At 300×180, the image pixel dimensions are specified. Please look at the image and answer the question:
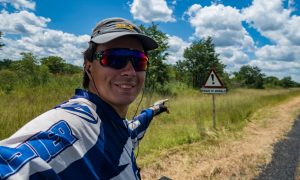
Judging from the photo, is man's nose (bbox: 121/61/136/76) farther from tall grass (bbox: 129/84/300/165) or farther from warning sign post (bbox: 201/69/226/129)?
warning sign post (bbox: 201/69/226/129)

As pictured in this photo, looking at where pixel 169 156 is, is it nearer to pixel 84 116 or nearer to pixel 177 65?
pixel 84 116

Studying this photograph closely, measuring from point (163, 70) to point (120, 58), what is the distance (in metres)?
26.1

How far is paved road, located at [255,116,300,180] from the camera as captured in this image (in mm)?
5781

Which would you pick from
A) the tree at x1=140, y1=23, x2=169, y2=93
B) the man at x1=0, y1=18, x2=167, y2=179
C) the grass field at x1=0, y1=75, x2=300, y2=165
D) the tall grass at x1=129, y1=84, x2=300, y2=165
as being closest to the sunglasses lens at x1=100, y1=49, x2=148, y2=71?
the man at x1=0, y1=18, x2=167, y2=179

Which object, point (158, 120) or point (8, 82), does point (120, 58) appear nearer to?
point (158, 120)

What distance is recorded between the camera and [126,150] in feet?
5.24

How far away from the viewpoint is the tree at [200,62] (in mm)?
55656

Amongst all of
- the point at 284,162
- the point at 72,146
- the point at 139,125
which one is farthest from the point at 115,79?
the point at 284,162

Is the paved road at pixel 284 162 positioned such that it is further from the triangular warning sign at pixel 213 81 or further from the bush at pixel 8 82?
the bush at pixel 8 82

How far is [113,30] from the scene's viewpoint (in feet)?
5.25

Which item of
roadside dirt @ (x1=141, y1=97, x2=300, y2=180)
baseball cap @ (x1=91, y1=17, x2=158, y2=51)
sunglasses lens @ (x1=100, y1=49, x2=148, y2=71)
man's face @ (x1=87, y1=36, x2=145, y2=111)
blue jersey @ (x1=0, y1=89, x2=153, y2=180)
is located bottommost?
roadside dirt @ (x1=141, y1=97, x2=300, y2=180)

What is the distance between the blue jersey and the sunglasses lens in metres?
0.24

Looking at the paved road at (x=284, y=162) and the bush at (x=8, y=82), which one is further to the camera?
the bush at (x=8, y=82)

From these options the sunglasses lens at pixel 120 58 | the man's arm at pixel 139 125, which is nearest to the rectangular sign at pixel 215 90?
the man's arm at pixel 139 125
